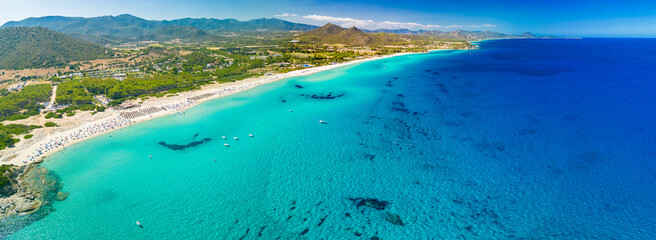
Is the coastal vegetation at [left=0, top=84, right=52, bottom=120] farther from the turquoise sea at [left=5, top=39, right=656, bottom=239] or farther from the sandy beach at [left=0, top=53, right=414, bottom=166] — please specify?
the turquoise sea at [left=5, top=39, right=656, bottom=239]

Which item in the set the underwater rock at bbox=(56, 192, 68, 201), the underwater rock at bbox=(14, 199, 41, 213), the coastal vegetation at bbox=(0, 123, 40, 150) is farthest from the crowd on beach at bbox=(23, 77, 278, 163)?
the underwater rock at bbox=(56, 192, 68, 201)

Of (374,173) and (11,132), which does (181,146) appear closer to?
(374,173)

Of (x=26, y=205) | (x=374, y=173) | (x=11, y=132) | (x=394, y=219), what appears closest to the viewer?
(x=394, y=219)

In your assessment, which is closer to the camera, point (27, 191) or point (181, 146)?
point (27, 191)

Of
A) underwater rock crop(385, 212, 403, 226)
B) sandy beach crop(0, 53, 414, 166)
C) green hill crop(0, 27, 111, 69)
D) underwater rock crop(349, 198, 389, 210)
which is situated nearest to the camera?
underwater rock crop(385, 212, 403, 226)

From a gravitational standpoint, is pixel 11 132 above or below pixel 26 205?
above

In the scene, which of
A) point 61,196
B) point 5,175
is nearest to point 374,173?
point 61,196

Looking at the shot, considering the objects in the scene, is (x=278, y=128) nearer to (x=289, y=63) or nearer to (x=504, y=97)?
(x=504, y=97)
